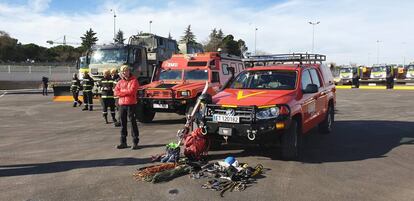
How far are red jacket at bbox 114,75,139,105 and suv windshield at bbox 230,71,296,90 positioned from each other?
2081 millimetres

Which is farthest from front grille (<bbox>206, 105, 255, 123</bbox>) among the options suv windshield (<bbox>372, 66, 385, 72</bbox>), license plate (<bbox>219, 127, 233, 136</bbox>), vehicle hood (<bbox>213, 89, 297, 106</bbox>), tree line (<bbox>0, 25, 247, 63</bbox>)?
tree line (<bbox>0, 25, 247, 63</bbox>)

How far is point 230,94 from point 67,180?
11.5 feet

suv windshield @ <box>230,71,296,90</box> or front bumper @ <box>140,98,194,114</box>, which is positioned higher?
suv windshield @ <box>230,71,296,90</box>

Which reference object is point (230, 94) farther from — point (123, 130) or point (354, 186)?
point (354, 186)

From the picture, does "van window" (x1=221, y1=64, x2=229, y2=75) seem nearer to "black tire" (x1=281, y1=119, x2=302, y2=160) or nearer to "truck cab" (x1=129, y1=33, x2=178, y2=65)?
"truck cab" (x1=129, y1=33, x2=178, y2=65)

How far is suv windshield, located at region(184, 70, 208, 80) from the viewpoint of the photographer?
1377 centimetres

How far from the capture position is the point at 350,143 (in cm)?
963

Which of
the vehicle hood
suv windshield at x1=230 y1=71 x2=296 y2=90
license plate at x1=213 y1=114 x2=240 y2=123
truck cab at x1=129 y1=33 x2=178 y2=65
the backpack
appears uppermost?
truck cab at x1=129 y1=33 x2=178 y2=65

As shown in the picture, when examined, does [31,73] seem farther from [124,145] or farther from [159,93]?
[124,145]

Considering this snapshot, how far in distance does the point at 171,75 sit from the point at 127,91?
4.96 meters

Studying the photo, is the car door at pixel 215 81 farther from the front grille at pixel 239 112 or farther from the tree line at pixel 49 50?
the tree line at pixel 49 50

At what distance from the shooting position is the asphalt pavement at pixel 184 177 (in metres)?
5.84

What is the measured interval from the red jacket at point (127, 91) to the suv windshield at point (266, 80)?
6.83 ft

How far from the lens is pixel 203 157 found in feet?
26.0
